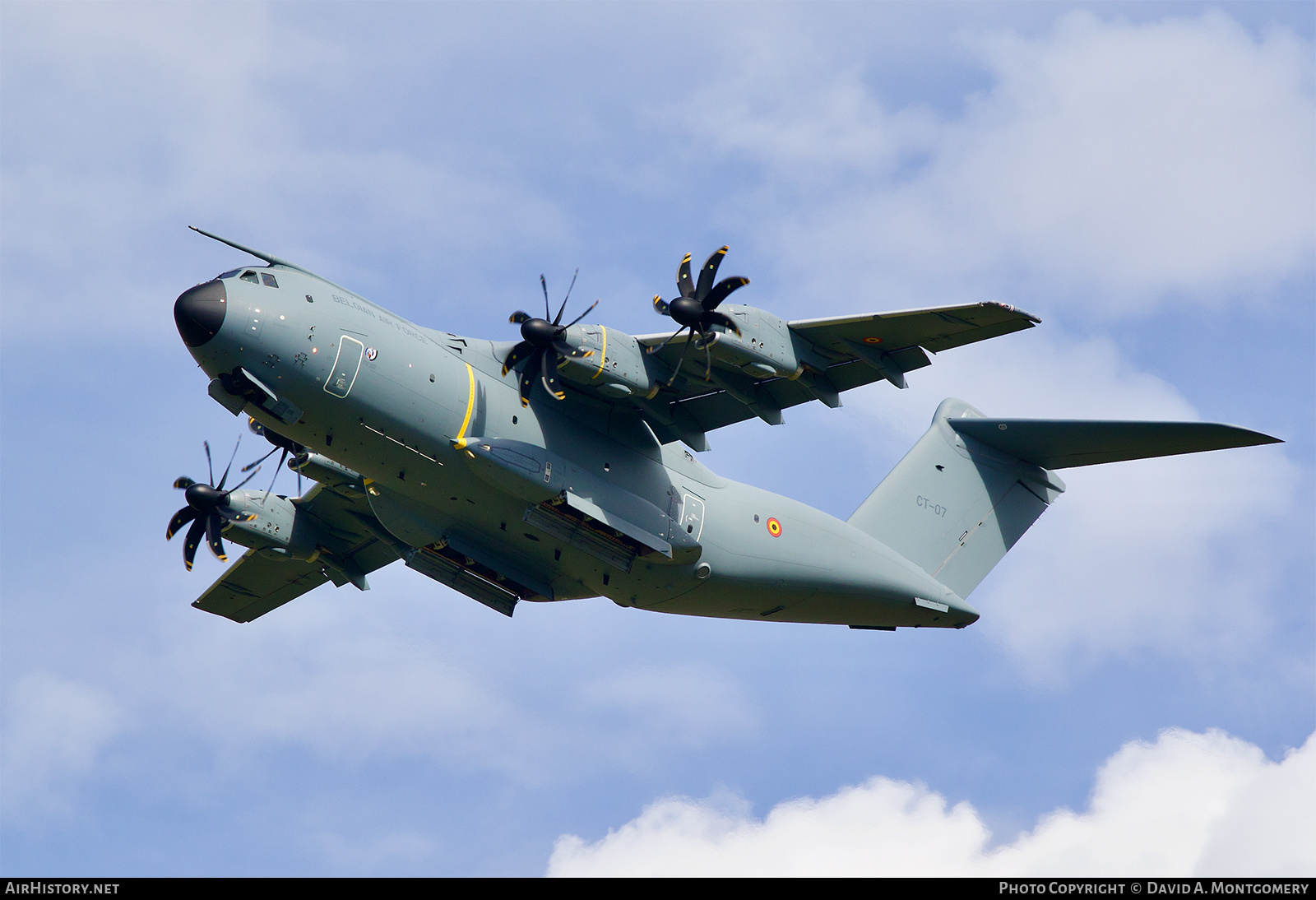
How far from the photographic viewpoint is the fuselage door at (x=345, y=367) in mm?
16328

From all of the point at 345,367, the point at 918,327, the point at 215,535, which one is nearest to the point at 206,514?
the point at 215,535

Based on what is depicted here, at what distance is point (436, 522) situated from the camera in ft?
61.1

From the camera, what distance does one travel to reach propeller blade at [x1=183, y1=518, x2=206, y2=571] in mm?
21016

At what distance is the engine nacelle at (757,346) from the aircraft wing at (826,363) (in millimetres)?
304

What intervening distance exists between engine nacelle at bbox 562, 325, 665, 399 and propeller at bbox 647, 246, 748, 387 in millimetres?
813

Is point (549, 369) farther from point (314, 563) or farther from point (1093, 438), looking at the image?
point (1093, 438)

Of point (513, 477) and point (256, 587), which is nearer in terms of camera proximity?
point (513, 477)

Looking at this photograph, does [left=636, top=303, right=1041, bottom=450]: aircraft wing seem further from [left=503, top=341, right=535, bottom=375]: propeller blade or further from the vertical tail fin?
the vertical tail fin

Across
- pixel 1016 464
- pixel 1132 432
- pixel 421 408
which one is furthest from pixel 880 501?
pixel 421 408

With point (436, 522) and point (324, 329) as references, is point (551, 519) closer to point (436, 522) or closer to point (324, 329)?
point (436, 522)

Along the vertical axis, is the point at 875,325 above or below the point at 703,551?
above

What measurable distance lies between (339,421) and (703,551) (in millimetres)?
5521

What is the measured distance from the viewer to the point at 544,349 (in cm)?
1730

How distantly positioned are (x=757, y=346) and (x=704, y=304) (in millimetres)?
898
